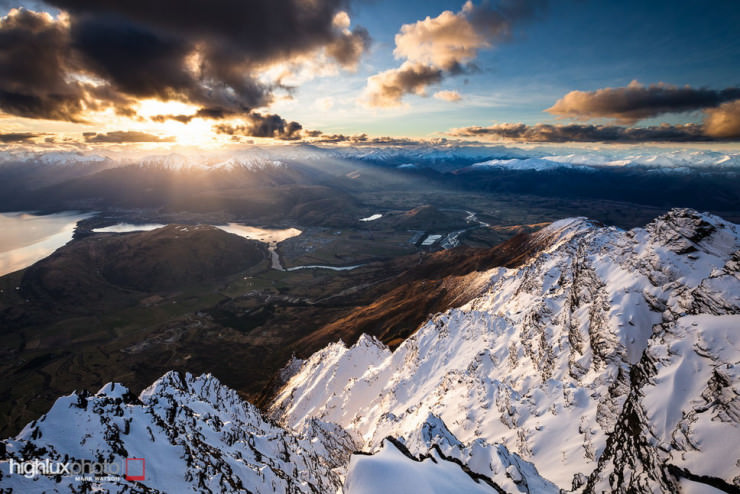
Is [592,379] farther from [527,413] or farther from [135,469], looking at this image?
[135,469]

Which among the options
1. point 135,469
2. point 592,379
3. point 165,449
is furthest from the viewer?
point 592,379

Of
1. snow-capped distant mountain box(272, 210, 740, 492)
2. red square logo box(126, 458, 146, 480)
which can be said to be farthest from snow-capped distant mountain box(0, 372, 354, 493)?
snow-capped distant mountain box(272, 210, 740, 492)

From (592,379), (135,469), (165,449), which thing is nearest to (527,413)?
(592,379)

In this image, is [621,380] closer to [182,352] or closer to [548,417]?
[548,417]

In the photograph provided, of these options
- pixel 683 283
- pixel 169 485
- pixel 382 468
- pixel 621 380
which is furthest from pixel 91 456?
pixel 683 283

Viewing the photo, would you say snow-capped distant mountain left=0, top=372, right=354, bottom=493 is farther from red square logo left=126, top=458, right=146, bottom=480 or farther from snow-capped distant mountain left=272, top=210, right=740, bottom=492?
snow-capped distant mountain left=272, top=210, right=740, bottom=492

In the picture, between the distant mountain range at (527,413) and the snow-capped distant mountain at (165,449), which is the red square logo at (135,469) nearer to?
the snow-capped distant mountain at (165,449)
